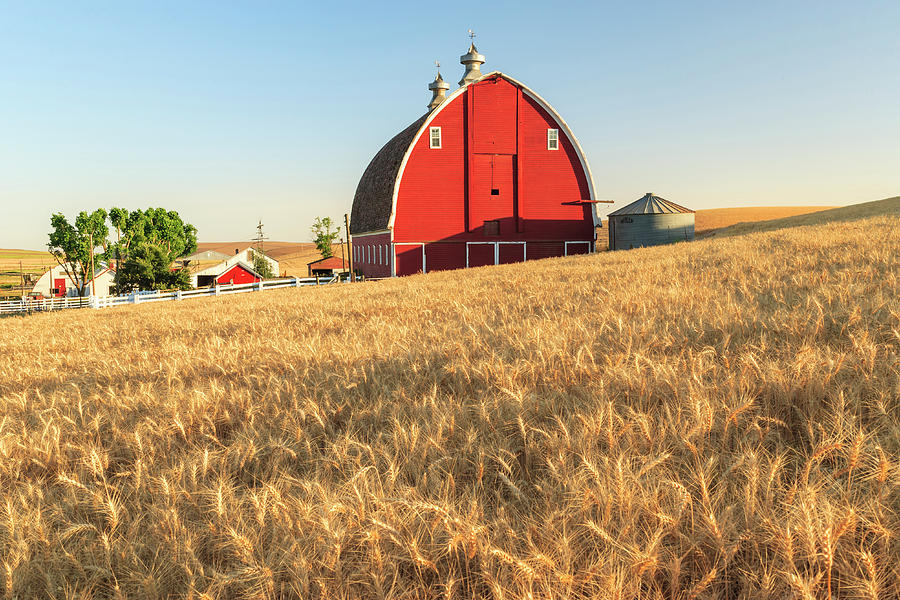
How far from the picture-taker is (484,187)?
33.3 m

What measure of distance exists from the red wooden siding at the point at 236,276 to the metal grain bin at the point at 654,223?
48.3 meters

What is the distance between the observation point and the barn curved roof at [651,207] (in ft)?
118

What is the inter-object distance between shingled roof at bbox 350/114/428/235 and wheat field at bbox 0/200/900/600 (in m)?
28.8

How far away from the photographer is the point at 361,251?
4250 cm

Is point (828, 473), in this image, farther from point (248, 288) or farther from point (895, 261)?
point (248, 288)

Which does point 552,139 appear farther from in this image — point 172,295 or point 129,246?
point 129,246

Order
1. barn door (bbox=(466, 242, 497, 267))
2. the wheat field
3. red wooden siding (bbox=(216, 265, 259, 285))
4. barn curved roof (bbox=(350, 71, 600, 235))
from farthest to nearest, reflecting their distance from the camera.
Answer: red wooden siding (bbox=(216, 265, 259, 285)) → barn door (bbox=(466, 242, 497, 267)) → barn curved roof (bbox=(350, 71, 600, 235)) → the wheat field

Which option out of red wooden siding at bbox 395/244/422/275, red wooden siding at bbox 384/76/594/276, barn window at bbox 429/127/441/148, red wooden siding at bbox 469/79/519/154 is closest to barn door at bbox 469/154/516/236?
red wooden siding at bbox 384/76/594/276

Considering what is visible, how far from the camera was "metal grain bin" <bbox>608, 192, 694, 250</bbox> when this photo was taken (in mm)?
35656

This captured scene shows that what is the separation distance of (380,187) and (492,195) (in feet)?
26.6

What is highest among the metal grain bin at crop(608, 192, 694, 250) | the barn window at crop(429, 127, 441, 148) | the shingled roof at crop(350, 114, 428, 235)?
the barn window at crop(429, 127, 441, 148)

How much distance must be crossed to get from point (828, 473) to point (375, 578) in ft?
6.08

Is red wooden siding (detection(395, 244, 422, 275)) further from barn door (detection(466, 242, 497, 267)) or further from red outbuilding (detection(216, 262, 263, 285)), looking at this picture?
red outbuilding (detection(216, 262, 263, 285))

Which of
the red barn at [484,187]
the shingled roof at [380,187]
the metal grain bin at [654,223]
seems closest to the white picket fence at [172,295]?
the shingled roof at [380,187]
